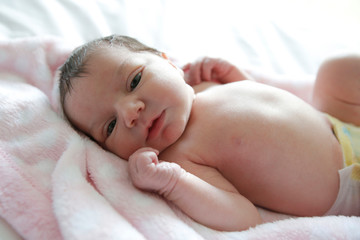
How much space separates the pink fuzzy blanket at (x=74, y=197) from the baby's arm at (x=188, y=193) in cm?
2

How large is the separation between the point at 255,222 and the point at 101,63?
572 mm

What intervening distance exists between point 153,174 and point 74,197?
0.17 metres

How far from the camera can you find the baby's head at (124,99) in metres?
0.86

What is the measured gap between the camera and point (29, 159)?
2.68 ft

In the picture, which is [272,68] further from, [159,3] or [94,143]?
[94,143]

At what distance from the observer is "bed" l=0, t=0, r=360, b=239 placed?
68 cm

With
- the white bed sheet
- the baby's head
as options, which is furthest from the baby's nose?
the white bed sheet

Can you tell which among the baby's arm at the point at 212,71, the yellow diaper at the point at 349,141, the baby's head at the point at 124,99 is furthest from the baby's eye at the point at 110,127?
the yellow diaper at the point at 349,141

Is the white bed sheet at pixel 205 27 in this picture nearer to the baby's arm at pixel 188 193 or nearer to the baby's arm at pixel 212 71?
the baby's arm at pixel 212 71

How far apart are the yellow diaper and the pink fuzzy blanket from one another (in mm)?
202

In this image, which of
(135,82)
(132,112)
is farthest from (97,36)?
(132,112)

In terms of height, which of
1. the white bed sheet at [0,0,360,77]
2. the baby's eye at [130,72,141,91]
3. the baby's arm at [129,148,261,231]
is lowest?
the baby's arm at [129,148,261,231]

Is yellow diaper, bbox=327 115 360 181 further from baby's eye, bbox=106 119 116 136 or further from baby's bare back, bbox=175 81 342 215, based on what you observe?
baby's eye, bbox=106 119 116 136

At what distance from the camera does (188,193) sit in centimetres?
75
